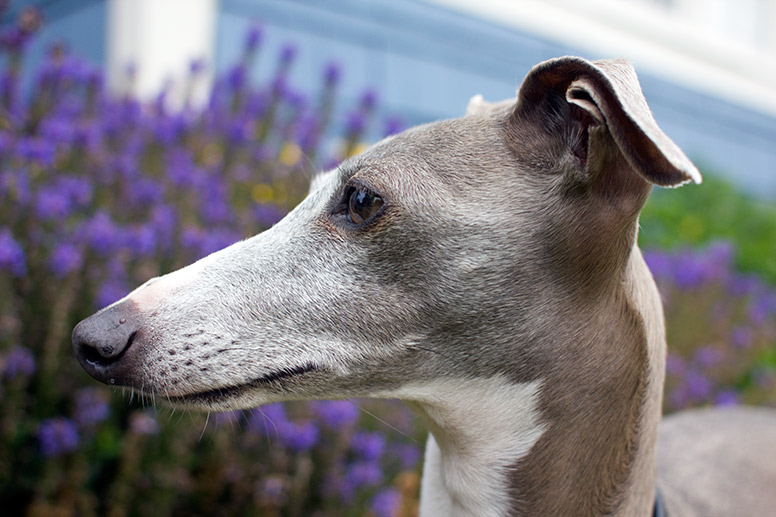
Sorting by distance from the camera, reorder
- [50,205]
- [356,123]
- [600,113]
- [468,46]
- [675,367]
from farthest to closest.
Answer: [468,46], [675,367], [356,123], [50,205], [600,113]

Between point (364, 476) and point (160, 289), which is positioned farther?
point (364, 476)

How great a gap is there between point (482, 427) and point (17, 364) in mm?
1779

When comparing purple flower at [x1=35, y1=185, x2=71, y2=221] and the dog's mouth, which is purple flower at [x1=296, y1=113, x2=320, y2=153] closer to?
purple flower at [x1=35, y1=185, x2=71, y2=221]

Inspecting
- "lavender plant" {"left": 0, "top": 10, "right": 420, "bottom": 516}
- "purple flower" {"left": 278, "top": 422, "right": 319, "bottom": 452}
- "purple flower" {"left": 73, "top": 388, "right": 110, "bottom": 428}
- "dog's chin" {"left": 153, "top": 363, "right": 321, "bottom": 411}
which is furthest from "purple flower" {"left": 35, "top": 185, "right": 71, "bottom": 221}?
"dog's chin" {"left": 153, "top": 363, "right": 321, "bottom": 411}

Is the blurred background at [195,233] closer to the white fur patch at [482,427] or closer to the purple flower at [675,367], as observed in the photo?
the purple flower at [675,367]

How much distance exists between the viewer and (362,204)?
1668 millimetres

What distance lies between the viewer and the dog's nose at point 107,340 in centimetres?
152

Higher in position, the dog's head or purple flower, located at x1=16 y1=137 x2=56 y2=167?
the dog's head

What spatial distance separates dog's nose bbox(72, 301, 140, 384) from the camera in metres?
1.52

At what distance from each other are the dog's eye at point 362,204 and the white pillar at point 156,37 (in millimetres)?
4593

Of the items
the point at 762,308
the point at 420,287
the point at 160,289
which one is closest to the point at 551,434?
the point at 420,287

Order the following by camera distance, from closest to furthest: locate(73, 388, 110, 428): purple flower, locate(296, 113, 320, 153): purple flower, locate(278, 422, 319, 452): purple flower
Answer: locate(73, 388, 110, 428): purple flower, locate(278, 422, 319, 452): purple flower, locate(296, 113, 320, 153): purple flower

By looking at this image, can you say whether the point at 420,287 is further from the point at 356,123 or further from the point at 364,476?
the point at 356,123

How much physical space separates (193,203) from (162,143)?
552 mm
